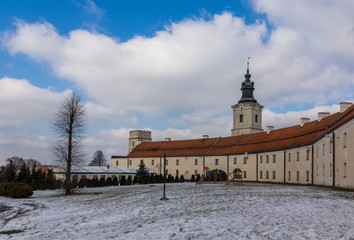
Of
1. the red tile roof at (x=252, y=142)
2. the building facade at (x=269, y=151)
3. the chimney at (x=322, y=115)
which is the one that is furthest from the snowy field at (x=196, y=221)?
the chimney at (x=322, y=115)

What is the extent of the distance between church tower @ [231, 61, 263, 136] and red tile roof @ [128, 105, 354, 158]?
21.2 metres

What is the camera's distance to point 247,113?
103312 mm

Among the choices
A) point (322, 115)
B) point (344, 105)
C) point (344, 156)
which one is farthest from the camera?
point (322, 115)

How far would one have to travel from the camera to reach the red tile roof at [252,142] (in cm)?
4603

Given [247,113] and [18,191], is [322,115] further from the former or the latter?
[247,113]

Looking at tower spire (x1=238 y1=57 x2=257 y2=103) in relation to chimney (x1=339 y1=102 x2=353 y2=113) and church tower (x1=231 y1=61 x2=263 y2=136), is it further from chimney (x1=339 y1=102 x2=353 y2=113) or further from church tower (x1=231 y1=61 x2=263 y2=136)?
chimney (x1=339 y1=102 x2=353 y2=113)

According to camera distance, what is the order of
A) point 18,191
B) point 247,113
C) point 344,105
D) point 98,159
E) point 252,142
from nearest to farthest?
point 18,191, point 344,105, point 252,142, point 247,113, point 98,159

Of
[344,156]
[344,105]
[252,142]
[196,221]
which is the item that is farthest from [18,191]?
[252,142]

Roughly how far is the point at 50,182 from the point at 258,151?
3246 cm

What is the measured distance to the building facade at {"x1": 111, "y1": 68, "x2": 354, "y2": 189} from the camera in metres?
35.5

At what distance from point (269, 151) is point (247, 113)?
45.0 metres

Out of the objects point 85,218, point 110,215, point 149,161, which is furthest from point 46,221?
point 149,161

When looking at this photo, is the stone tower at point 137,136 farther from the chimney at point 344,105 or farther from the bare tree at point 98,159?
the chimney at point 344,105

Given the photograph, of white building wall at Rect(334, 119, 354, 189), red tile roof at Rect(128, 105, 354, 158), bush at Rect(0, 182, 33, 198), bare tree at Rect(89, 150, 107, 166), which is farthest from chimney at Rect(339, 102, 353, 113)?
bare tree at Rect(89, 150, 107, 166)
